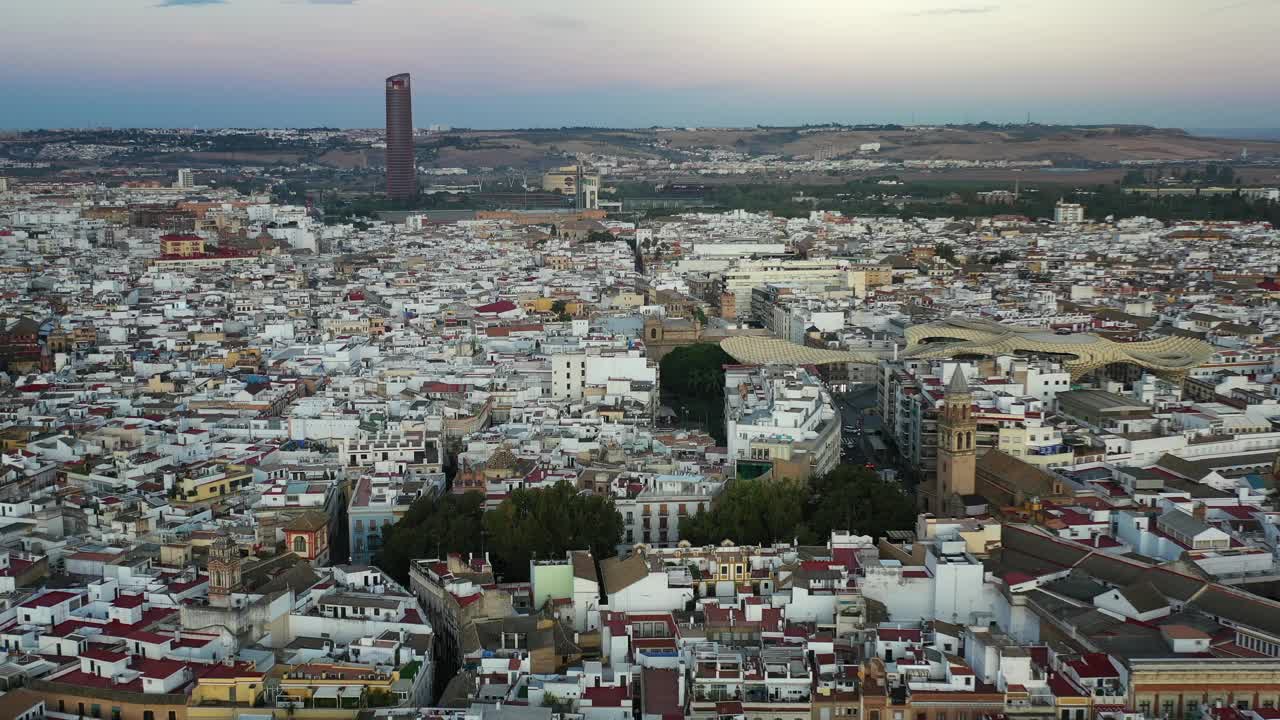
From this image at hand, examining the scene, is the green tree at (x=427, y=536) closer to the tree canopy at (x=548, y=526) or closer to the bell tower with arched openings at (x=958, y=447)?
the tree canopy at (x=548, y=526)

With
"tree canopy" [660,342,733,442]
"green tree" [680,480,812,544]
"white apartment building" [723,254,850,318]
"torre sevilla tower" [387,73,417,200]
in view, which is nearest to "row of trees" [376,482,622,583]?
"green tree" [680,480,812,544]

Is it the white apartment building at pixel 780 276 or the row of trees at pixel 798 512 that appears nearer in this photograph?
the row of trees at pixel 798 512

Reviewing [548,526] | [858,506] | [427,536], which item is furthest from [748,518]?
[427,536]

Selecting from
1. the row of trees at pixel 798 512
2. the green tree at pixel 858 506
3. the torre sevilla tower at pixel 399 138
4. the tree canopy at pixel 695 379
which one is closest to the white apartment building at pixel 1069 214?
the torre sevilla tower at pixel 399 138

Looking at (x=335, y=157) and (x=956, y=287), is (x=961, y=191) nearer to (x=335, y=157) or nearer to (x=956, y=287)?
(x=956, y=287)

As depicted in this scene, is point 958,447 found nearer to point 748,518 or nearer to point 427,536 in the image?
point 748,518

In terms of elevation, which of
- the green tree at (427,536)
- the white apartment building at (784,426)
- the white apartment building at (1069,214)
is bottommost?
the green tree at (427,536)

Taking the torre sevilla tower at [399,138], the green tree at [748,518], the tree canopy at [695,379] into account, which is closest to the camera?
the green tree at [748,518]
